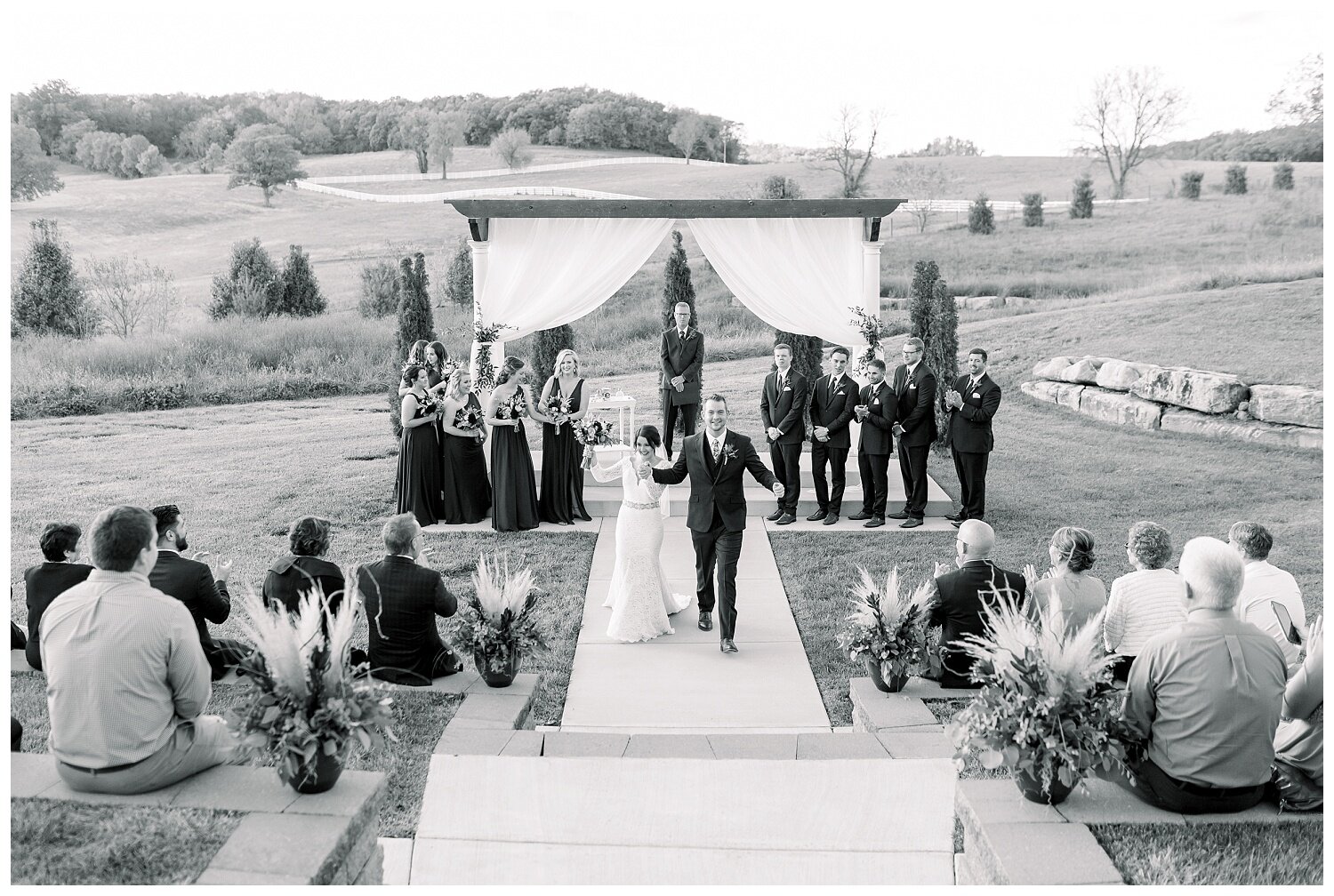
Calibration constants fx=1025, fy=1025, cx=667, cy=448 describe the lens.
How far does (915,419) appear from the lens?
1016 cm

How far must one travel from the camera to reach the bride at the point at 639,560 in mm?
7129

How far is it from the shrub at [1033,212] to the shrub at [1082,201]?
3.21 feet

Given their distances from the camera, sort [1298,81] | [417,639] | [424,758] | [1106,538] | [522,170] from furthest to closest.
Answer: [522,170], [1298,81], [1106,538], [417,639], [424,758]

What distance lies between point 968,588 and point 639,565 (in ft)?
8.11

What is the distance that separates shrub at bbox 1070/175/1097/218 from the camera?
1163 inches

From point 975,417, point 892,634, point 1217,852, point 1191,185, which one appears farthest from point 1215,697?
point 1191,185

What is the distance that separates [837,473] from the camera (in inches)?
420

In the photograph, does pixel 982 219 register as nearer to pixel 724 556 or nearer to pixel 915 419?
pixel 915 419

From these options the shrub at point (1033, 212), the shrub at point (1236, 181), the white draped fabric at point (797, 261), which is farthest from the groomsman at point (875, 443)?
the shrub at point (1236, 181)

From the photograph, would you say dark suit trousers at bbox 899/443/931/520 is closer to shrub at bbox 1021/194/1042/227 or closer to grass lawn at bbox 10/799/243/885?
grass lawn at bbox 10/799/243/885

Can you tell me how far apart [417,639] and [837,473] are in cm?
589

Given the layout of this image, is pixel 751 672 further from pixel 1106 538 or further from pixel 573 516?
pixel 1106 538

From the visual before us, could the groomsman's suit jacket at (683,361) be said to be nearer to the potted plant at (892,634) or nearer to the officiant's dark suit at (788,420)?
the officiant's dark suit at (788,420)

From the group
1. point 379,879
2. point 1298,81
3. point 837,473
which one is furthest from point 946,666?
point 1298,81
